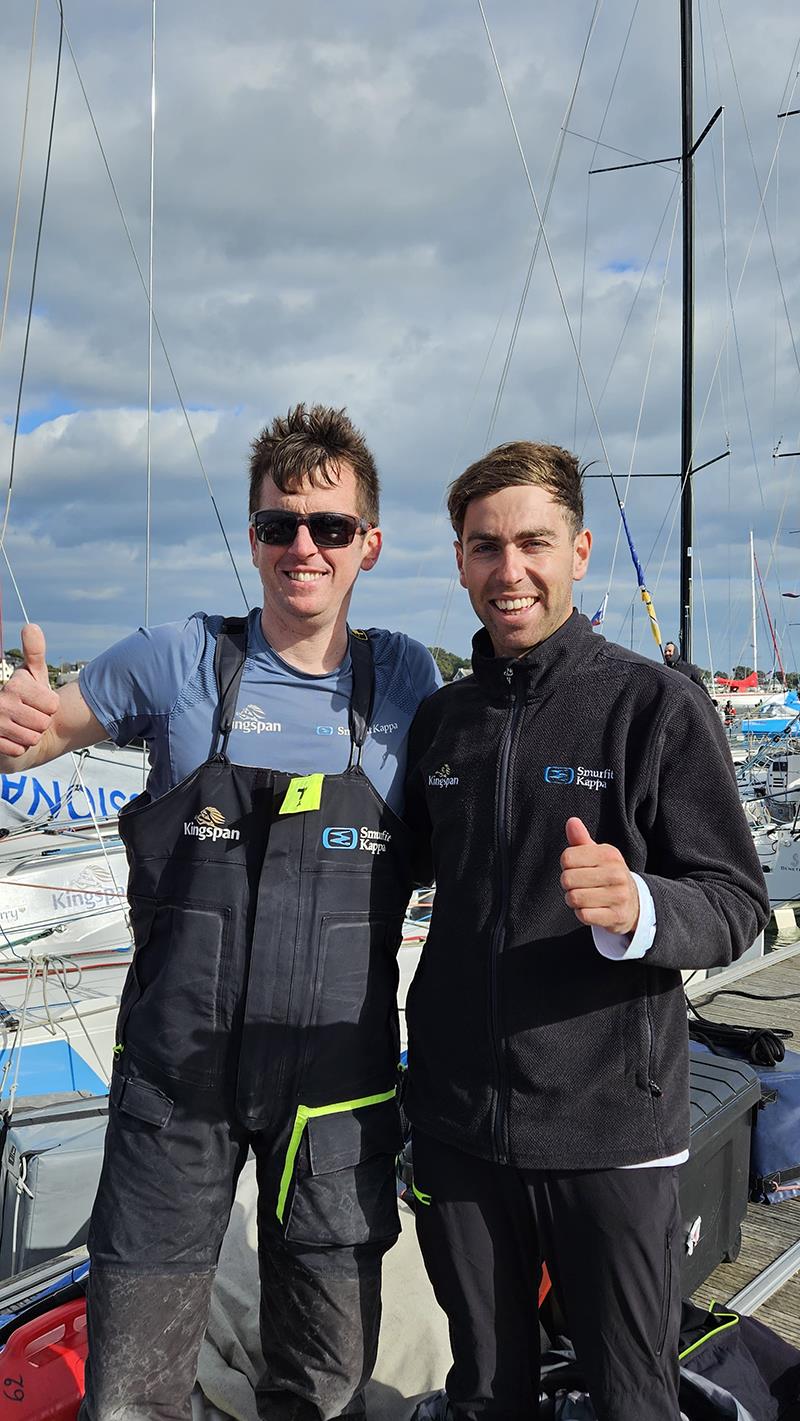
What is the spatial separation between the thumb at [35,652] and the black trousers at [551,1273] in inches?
46.3

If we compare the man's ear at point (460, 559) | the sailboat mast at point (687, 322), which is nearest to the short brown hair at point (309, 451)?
the man's ear at point (460, 559)

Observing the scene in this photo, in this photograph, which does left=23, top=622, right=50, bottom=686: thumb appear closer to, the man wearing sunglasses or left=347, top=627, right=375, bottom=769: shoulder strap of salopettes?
the man wearing sunglasses

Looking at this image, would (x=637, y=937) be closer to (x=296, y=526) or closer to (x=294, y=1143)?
(x=294, y=1143)

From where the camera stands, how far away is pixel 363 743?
6.67 feet

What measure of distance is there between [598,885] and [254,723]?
2.68 feet

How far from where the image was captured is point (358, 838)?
6.34ft

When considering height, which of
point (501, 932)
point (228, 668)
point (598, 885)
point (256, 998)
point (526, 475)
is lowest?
point (256, 998)

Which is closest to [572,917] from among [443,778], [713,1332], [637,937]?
[637,937]

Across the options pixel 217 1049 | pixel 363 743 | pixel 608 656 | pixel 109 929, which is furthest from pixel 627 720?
pixel 109 929

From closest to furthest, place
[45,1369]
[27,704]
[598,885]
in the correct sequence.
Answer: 1. [598,885]
2. [27,704]
3. [45,1369]

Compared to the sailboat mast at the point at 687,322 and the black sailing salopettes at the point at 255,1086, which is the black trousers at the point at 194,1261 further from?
the sailboat mast at the point at 687,322

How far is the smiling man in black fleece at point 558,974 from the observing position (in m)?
1.69

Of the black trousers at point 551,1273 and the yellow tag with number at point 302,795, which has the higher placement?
the yellow tag with number at point 302,795

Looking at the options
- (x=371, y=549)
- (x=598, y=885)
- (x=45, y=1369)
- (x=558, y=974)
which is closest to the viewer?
(x=598, y=885)
